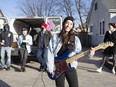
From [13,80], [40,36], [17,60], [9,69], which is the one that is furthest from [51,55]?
[17,60]

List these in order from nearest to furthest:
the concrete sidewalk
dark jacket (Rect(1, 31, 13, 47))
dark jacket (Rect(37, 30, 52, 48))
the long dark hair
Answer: the long dark hair → the concrete sidewalk → dark jacket (Rect(37, 30, 52, 48)) → dark jacket (Rect(1, 31, 13, 47))

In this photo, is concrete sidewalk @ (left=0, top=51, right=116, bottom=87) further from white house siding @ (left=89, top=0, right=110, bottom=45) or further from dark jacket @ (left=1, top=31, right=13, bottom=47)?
white house siding @ (left=89, top=0, right=110, bottom=45)

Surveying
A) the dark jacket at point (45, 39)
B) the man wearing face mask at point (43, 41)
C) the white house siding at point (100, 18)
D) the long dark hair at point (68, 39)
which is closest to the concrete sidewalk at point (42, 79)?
the man wearing face mask at point (43, 41)

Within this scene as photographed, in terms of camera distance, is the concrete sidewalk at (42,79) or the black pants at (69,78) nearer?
the black pants at (69,78)

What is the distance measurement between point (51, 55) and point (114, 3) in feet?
54.7

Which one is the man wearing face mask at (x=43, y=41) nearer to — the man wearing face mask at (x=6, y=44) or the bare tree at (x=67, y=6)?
the man wearing face mask at (x=6, y=44)

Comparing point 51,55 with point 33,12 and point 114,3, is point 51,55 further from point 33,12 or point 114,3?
point 33,12

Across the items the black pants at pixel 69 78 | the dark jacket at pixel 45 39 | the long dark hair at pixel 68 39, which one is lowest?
the black pants at pixel 69 78

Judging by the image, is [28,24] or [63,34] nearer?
[63,34]

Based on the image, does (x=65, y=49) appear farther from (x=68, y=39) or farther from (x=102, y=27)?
(x=102, y=27)

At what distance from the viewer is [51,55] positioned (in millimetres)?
4734

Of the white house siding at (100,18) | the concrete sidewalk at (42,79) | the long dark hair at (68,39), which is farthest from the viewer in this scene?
the white house siding at (100,18)

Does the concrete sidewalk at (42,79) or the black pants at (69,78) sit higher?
the black pants at (69,78)

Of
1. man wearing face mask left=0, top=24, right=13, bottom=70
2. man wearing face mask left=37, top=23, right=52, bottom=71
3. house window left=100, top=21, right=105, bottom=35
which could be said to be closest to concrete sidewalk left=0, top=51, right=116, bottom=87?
man wearing face mask left=0, top=24, right=13, bottom=70
